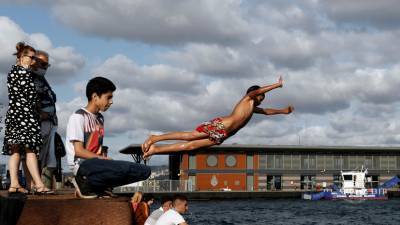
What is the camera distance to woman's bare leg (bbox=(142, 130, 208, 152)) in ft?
36.2

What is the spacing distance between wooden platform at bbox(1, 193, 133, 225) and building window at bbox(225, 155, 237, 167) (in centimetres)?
9138

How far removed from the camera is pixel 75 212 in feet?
18.2

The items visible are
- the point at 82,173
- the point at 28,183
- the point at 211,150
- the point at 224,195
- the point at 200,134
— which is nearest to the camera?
the point at 82,173

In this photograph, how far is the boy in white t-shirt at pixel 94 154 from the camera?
576 centimetres

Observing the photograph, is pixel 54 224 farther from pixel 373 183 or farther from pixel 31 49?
pixel 373 183

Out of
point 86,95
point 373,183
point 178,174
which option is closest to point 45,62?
point 86,95

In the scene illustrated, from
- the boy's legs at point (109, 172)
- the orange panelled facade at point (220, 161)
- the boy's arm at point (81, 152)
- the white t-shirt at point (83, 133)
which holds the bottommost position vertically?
the boy's legs at point (109, 172)

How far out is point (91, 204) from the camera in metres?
5.59

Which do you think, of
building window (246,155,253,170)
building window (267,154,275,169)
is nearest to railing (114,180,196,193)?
building window (246,155,253,170)

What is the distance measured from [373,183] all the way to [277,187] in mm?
17470

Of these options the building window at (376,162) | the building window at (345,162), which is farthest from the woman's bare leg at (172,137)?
the building window at (376,162)

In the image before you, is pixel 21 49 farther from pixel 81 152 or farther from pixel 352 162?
pixel 352 162

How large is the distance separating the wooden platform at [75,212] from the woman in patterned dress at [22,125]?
4.61 ft

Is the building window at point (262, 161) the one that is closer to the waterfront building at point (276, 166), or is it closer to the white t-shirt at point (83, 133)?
the waterfront building at point (276, 166)
